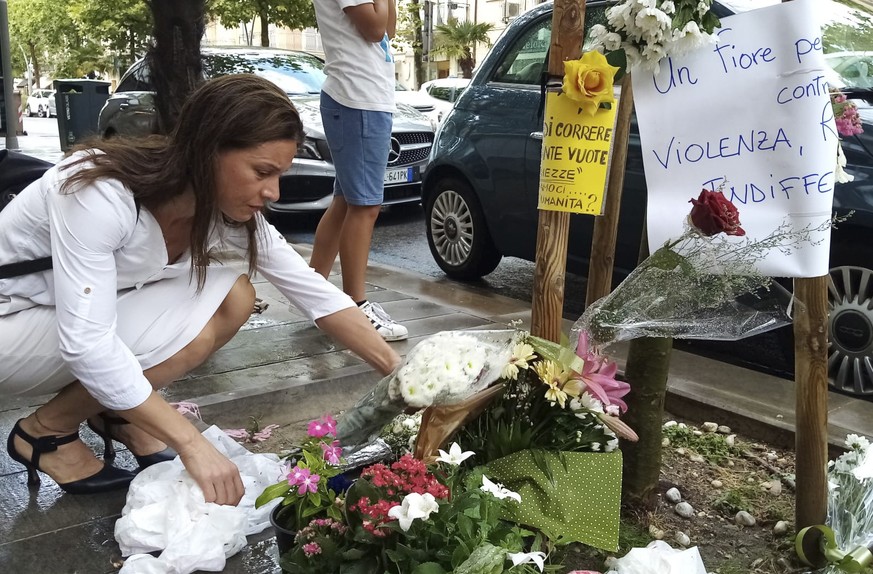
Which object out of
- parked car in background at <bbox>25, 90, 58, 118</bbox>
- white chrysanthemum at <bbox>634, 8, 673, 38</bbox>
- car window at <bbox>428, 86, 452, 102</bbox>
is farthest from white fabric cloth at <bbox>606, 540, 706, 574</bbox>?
parked car in background at <bbox>25, 90, 58, 118</bbox>

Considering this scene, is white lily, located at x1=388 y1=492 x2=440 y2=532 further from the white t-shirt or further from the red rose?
the white t-shirt

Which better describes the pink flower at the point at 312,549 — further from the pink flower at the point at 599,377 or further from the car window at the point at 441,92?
the car window at the point at 441,92

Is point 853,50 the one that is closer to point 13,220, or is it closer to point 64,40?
point 13,220

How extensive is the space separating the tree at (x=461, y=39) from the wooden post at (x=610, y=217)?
34.2 m

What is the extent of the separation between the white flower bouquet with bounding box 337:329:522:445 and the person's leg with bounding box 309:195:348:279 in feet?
7.63

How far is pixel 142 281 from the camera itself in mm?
2449

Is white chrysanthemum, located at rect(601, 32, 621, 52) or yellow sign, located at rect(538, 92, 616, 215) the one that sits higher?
white chrysanthemum, located at rect(601, 32, 621, 52)

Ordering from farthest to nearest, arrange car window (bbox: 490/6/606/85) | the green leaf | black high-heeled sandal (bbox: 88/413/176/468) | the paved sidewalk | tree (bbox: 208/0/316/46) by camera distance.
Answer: tree (bbox: 208/0/316/46) < car window (bbox: 490/6/606/85) < black high-heeled sandal (bbox: 88/413/176/468) < the paved sidewalk < the green leaf

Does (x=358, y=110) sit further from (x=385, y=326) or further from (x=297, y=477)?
(x=297, y=477)

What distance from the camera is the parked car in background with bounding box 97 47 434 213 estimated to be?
25.4 ft

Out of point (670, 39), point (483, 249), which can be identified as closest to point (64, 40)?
point (483, 249)

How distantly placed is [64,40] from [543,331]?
55823 mm

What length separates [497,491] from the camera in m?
1.83

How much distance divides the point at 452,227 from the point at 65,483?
3609 millimetres
